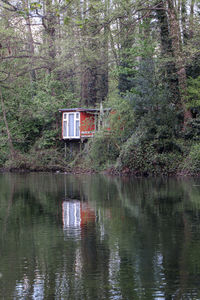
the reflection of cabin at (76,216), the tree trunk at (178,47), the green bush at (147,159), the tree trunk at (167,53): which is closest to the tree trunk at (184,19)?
the tree trunk at (178,47)

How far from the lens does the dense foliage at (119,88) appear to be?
2691cm

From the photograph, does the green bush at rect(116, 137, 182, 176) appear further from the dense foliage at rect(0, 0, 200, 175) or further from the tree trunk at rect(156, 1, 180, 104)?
the tree trunk at rect(156, 1, 180, 104)

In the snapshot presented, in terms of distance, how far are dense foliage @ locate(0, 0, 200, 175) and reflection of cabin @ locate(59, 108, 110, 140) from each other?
1121mm

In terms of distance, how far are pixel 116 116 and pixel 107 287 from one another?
79.9 ft

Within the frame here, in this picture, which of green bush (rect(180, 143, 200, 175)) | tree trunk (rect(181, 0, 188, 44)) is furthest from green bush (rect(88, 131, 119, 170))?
tree trunk (rect(181, 0, 188, 44))

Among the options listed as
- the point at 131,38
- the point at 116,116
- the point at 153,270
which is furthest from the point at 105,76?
the point at 153,270

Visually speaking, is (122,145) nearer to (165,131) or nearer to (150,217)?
(165,131)

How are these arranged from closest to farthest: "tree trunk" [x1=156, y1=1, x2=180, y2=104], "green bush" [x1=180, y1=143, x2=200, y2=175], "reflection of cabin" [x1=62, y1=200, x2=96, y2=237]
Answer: "reflection of cabin" [x1=62, y1=200, x2=96, y2=237] < "green bush" [x1=180, y1=143, x2=200, y2=175] < "tree trunk" [x1=156, y1=1, x2=180, y2=104]

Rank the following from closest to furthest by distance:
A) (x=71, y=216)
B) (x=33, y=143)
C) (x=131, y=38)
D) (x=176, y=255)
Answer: (x=176, y=255) < (x=71, y=216) < (x=131, y=38) < (x=33, y=143)

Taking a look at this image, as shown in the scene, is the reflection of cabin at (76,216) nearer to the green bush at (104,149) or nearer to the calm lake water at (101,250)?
the calm lake water at (101,250)

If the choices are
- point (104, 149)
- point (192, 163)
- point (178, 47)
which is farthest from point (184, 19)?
point (192, 163)

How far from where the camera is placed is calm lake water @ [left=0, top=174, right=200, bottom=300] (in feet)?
17.4

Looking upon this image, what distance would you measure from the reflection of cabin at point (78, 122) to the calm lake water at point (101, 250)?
71.0 feet

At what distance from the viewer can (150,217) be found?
10617mm
